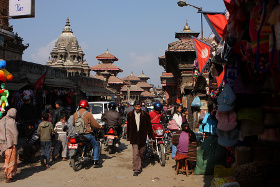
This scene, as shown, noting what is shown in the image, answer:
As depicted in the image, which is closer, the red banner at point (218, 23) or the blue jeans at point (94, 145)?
the red banner at point (218, 23)

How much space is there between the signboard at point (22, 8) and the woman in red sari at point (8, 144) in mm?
7792

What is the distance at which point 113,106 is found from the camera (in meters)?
10.2

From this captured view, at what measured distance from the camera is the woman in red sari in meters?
6.25

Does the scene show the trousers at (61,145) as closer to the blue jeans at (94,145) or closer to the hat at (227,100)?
the blue jeans at (94,145)

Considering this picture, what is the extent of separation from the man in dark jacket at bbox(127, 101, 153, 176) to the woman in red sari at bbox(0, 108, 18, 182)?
2758mm

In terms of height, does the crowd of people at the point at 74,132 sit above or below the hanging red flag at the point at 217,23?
below

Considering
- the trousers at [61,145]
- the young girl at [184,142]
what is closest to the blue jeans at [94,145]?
the trousers at [61,145]

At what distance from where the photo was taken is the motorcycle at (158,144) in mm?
7780

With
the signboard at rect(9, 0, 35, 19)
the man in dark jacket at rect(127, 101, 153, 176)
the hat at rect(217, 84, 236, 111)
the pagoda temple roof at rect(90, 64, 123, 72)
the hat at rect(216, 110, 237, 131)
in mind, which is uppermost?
the pagoda temple roof at rect(90, 64, 123, 72)

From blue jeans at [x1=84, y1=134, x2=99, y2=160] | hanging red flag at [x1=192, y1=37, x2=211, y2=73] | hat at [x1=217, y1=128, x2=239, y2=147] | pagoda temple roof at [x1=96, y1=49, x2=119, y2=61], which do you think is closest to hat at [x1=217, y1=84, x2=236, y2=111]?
hat at [x1=217, y1=128, x2=239, y2=147]

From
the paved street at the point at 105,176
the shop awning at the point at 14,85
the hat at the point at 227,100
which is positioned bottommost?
the paved street at the point at 105,176

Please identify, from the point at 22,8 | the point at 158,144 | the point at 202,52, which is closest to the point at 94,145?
the point at 158,144

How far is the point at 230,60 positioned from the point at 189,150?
2.96 m

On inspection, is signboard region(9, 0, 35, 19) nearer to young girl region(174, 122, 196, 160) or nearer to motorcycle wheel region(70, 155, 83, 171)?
motorcycle wheel region(70, 155, 83, 171)
